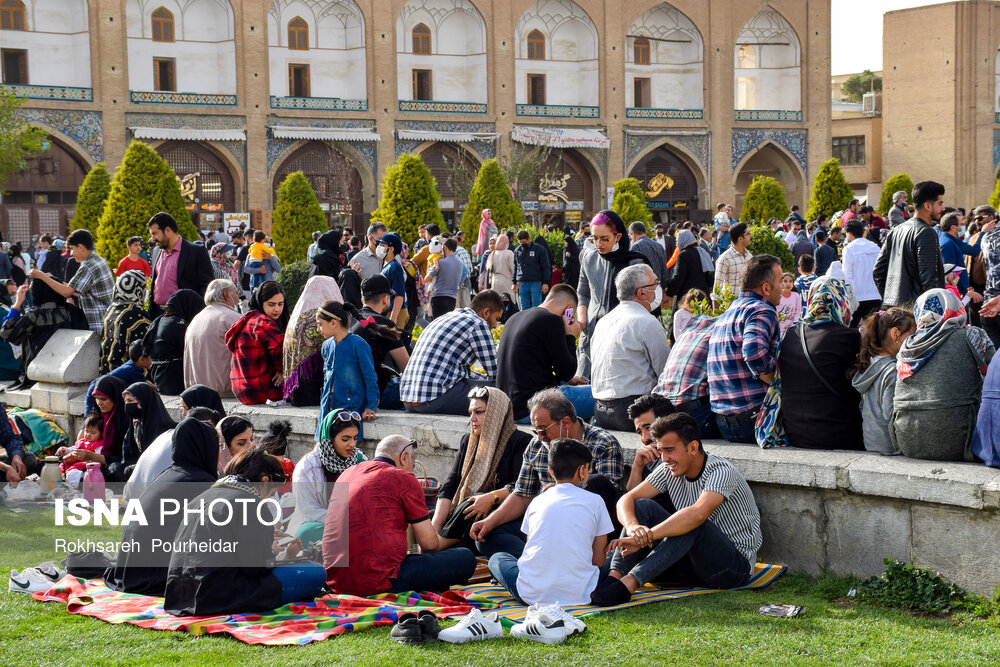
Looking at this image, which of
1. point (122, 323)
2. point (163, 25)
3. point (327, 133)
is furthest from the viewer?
point (327, 133)

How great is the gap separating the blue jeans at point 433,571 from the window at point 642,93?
101 ft

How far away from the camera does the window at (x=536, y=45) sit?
3300cm

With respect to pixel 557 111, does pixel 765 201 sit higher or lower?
lower

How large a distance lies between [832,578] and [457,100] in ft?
91.5

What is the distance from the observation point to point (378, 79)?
30312mm

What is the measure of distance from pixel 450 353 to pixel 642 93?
29.0 meters

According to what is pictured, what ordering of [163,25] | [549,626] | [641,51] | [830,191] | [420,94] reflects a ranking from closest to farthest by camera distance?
[549,626], [830,191], [163,25], [420,94], [641,51]

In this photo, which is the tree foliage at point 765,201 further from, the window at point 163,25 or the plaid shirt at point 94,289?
the plaid shirt at point 94,289

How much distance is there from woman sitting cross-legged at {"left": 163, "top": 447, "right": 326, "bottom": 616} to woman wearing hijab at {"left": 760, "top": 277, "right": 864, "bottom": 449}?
2278 millimetres

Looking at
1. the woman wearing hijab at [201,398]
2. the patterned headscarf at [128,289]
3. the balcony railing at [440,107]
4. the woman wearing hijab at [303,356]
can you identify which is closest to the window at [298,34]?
the balcony railing at [440,107]

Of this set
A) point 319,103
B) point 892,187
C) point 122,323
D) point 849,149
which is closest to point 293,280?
point 122,323

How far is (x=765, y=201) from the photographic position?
29.4 metres

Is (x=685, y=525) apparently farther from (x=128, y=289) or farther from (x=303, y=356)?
(x=128, y=289)

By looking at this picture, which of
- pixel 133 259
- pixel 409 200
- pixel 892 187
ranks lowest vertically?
pixel 133 259
